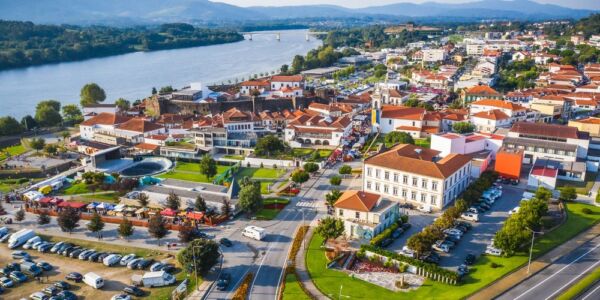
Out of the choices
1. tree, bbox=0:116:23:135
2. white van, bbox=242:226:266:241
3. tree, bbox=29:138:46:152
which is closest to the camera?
white van, bbox=242:226:266:241

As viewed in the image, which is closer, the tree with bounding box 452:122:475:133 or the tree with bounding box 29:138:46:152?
the tree with bounding box 29:138:46:152

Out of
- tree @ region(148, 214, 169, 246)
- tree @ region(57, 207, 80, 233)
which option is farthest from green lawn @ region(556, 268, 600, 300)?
tree @ region(57, 207, 80, 233)

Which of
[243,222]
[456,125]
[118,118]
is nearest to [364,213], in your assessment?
[243,222]

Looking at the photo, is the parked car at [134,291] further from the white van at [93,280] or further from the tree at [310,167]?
the tree at [310,167]

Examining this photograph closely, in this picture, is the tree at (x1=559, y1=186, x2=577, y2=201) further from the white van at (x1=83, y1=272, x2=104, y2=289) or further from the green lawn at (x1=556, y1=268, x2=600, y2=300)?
the white van at (x1=83, y1=272, x2=104, y2=289)

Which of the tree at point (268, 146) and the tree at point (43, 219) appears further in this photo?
the tree at point (268, 146)

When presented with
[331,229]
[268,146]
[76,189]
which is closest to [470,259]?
[331,229]

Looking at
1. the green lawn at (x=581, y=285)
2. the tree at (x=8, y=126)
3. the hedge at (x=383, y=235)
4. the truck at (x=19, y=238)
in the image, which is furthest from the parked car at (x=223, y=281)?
the tree at (x=8, y=126)
